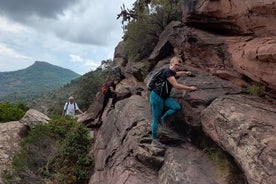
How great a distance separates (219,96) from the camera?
8.98 metres

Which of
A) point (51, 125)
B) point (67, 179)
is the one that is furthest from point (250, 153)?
point (51, 125)

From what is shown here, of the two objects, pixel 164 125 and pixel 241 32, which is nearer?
pixel 164 125

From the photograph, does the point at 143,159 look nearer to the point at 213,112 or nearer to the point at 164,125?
the point at 164,125

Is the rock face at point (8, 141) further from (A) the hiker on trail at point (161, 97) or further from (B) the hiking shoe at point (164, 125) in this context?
(A) the hiker on trail at point (161, 97)

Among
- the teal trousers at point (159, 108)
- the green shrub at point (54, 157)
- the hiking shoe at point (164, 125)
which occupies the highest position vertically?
the teal trousers at point (159, 108)

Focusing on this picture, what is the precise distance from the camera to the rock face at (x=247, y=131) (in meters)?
6.29

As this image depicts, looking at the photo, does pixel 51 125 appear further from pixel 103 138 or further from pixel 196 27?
pixel 196 27

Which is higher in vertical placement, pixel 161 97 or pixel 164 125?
pixel 161 97

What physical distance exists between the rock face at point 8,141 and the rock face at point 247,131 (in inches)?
455

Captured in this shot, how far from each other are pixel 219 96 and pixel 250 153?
258cm

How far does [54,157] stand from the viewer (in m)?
13.8

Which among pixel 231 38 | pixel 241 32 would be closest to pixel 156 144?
pixel 231 38

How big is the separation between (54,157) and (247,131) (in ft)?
30.4

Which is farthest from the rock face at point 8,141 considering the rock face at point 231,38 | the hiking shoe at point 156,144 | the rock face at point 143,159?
the rock face at point 231,38
